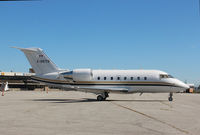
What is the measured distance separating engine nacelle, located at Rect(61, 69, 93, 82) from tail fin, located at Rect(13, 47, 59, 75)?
1758 mm

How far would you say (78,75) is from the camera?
23.8m

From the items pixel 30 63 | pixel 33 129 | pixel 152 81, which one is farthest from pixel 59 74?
pixel 33 129

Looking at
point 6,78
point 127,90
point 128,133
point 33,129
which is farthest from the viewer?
point 6,78

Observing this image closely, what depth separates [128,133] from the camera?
7438 mm

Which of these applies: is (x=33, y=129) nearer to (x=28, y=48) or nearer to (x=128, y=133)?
(x=128, y=133)

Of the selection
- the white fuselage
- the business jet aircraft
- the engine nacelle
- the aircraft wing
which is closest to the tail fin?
the business jet aircraft

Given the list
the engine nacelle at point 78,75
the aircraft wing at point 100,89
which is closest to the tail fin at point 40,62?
the engine nacelle at point 78,75

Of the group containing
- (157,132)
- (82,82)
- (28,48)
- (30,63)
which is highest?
(28,48)

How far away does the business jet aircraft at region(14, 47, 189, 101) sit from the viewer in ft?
77.1

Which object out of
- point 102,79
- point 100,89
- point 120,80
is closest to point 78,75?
point 102,79

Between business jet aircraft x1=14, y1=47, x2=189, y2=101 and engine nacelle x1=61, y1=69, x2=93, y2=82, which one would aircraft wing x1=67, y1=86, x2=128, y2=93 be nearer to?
business jet aircraft x1=14, y1=47, x2=189, y2=101

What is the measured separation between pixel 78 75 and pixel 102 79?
2.59 metres

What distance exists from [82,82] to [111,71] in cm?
337

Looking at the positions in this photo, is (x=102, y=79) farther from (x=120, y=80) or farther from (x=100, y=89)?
(x=120, y=80)
